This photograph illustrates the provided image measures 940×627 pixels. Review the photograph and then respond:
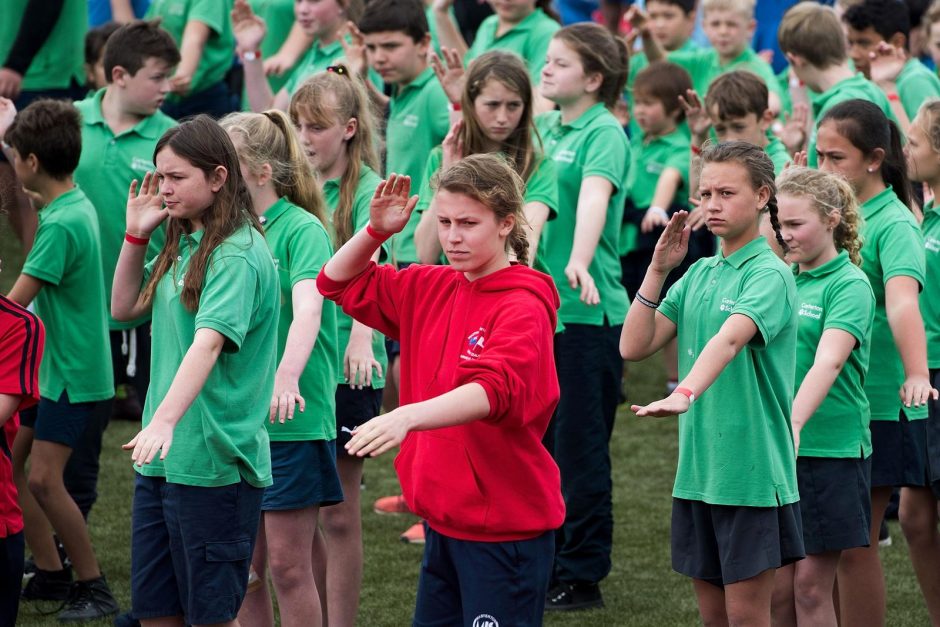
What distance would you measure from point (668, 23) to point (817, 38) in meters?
2.61

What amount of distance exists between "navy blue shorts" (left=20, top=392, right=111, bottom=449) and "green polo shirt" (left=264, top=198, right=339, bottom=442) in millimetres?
1352

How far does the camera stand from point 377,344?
5.06 m

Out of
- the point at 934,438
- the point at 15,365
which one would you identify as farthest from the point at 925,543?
the point at 15,365

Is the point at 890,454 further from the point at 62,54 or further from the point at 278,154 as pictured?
the point at 62,54

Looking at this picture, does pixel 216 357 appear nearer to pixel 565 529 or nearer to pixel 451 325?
pixel 451 325

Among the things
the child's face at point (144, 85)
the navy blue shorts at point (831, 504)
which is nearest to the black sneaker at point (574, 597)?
the navy blue shorts at point (831, 504)

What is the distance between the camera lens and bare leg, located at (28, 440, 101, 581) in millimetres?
5285

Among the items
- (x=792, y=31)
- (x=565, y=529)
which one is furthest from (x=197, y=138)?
(x=792, y=31)

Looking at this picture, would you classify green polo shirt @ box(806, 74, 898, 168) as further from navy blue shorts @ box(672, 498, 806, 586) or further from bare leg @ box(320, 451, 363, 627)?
bare leg @ box(320, 451, 363, 627)

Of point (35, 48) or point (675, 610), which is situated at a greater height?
point (35, 48)

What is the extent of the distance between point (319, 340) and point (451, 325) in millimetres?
976

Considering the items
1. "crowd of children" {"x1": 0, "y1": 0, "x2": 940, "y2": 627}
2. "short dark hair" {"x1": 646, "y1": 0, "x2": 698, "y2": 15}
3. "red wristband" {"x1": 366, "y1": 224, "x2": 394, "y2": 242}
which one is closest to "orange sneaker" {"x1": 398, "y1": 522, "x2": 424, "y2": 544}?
"crowd of children" {"x1": 0, "y1": 0, "x2": 940, "y2": 627}

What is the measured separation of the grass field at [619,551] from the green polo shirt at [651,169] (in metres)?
1.24

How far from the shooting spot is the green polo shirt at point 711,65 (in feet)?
26.0
